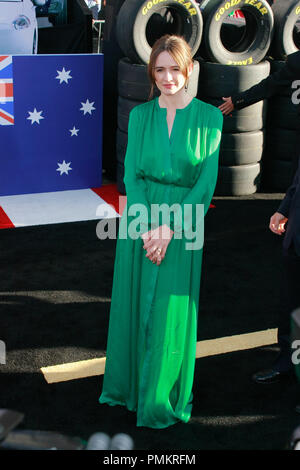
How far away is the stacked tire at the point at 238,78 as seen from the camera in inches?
250

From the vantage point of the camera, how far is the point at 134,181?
9.28 feet

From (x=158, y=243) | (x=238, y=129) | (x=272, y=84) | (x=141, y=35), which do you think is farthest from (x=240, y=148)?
(x=158, y=243)

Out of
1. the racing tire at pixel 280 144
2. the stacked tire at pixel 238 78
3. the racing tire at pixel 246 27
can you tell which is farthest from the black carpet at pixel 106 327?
the racing tire at pixel 246 27

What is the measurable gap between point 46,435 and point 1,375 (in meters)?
2.53

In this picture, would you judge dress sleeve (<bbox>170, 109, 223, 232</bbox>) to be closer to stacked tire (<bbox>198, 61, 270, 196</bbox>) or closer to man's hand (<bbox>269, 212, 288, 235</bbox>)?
man's hand (<bbox>269, 212, 288, 235</bbox>)

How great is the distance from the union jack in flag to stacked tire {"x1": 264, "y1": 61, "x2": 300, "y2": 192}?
286 centimetres

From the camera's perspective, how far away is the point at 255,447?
295 cm

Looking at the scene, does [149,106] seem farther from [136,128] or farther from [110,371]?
[110,371]

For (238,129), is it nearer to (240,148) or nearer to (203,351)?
(240,148)

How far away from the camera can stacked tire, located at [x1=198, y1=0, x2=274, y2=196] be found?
20.8ft

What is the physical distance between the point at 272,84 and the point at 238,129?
195 cm

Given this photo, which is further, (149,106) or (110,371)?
(110,371)

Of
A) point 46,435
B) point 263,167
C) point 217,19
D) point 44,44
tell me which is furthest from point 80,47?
point 46,435

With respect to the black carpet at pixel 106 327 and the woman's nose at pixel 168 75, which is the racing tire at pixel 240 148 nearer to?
the black carpet at pixel 106 327
